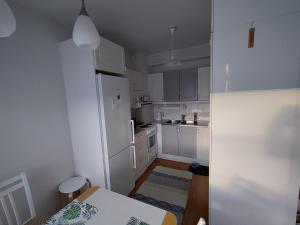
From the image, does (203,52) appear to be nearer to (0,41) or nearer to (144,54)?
(144,54)

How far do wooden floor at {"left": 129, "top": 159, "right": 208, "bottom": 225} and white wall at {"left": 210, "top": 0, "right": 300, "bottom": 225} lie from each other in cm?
53

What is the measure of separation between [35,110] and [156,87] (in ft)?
8.18

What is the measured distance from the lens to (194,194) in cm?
222

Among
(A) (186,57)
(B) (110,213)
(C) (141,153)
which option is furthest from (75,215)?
(A) (186,57)

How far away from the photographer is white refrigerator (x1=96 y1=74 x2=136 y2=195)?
1.73m

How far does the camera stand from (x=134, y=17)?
1.86m

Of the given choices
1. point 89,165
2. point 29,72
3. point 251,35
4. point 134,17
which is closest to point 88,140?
point 89,165

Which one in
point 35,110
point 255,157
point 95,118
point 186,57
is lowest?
point 255,157

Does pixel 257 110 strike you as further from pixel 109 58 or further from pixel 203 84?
pixel 203 84

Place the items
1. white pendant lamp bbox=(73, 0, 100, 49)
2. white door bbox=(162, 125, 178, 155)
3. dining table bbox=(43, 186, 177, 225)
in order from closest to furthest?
white pendant lamp bbox=(73, 0, 100, 49) < dining table bbox=(43, 186, 177, 225) < white door bbox=(162, 125, 178, 155)

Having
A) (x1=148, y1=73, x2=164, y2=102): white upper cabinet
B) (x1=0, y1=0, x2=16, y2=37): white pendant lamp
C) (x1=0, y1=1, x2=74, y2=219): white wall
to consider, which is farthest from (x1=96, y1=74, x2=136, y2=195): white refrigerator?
(x1=148, y1=73, x2=164, y2=102): white upper cabinet

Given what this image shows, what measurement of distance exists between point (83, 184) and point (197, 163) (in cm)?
231

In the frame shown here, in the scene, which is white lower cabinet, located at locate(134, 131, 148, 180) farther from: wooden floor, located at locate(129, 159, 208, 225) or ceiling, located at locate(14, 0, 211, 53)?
ceiling, located at locate(14, 0, 211, 53)

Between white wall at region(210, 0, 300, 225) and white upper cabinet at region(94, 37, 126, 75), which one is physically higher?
white upper cabinet at region(94, 37, 126, 75)
